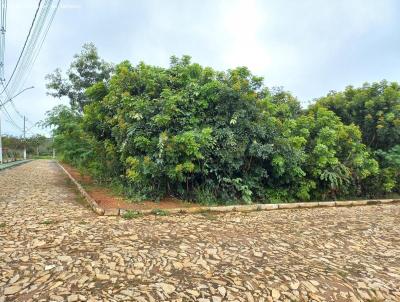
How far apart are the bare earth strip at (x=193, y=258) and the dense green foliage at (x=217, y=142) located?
5.24 ft

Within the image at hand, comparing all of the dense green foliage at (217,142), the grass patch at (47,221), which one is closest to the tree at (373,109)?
the dense green foliage at (217,142)

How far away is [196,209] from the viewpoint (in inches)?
254

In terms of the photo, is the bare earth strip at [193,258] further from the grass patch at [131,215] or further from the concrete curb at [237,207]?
the concrete curb at [237,207]

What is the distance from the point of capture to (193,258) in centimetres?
366

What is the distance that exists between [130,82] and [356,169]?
7.50 m

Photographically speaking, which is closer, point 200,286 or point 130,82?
point 200,286

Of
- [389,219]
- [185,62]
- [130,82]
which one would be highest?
[185,62]

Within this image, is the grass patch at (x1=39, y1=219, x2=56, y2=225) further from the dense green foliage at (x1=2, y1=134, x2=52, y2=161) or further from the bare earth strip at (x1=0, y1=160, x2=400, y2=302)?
the dense green foliage at (x1=2, y1=134, x2=52, y2=161)

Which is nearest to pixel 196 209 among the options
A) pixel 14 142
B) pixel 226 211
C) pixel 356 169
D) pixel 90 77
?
pixel 226 211

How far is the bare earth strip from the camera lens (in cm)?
286

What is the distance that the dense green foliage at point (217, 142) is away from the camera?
22.9ft

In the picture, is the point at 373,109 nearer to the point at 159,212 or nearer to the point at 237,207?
the point at 237,207

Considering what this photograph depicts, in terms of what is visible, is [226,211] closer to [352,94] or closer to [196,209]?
[196,209]

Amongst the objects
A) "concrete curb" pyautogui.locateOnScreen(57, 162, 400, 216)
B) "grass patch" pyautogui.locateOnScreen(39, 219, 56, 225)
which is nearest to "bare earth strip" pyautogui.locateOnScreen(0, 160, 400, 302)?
"grass patch" pyautogui.locateOnScreen(39, 219, 56, 225)
